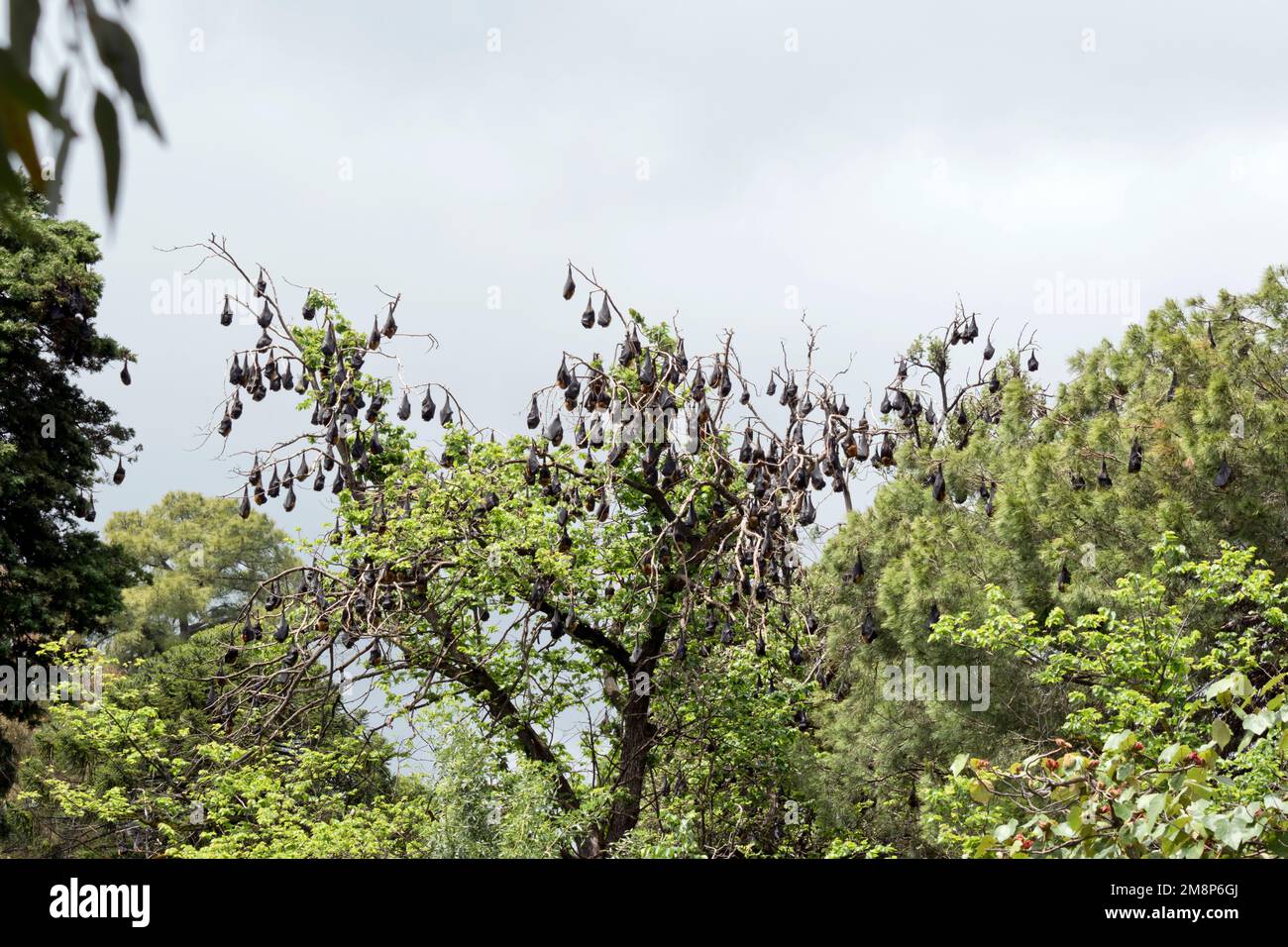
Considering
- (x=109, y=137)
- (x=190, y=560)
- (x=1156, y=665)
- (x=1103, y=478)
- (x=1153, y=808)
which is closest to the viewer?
(x=109, y=137)

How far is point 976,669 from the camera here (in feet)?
31.2

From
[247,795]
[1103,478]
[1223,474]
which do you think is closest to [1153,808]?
[1223,474]

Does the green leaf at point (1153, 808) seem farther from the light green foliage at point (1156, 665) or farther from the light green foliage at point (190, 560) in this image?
the light green foliage at point (190, 560)

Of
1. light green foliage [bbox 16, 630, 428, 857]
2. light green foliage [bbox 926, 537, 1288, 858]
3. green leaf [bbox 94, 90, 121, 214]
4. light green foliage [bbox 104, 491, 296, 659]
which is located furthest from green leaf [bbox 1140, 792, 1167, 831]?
light green foliage [bbox 104, 491, 296, 659]

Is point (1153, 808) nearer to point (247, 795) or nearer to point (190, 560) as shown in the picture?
point (247, 795)

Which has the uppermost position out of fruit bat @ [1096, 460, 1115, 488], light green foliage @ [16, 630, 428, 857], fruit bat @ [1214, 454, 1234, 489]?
fruit bat @ [1096, 460, 1115, 488]

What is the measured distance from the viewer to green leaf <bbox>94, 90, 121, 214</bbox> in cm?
84

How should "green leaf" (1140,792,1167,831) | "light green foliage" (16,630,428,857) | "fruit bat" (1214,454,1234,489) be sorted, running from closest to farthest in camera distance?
"green leaf" (1140,792,1167,831), "fruit bat" (1214,454,1234,489), "light green foliage" (16,630,428,857)

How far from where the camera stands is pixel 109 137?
86 centimetres

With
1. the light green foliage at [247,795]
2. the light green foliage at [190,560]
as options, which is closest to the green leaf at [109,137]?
the light green foliage at [247,795]

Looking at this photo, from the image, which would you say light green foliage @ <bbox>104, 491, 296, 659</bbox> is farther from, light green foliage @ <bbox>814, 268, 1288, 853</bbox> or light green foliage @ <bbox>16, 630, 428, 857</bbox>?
light green foliage @ <bbox>814, 268, 1288, 853</bbox>

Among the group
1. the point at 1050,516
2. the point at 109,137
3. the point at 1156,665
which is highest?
the point at 1050,516
